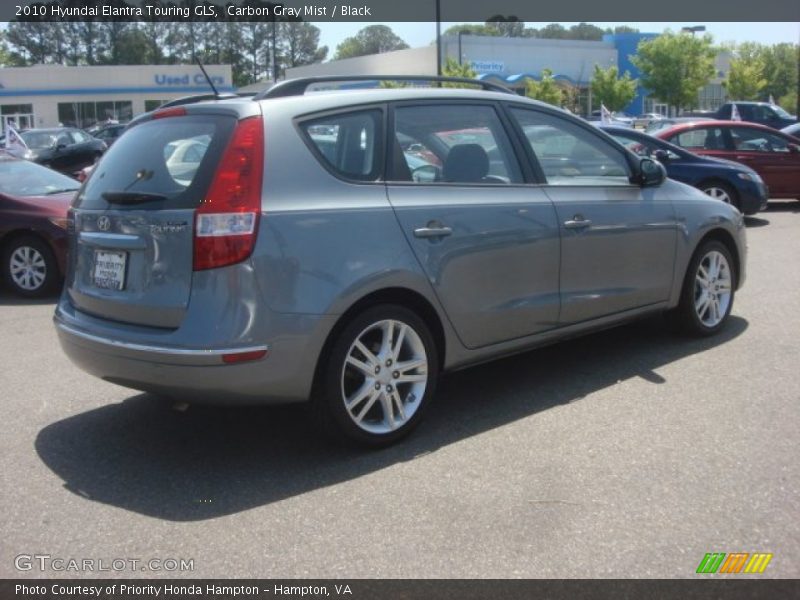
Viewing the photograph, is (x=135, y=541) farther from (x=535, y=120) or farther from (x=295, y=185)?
(x=535, y=120)

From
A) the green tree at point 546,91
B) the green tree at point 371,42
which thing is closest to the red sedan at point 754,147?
the green tree at point 546,91

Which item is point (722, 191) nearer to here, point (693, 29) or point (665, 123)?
point (665, 123)

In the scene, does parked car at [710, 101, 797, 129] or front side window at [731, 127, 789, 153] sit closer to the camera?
front side window at [731, 127, 789, 153]

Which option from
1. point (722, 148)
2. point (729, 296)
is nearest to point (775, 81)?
point (722, 148)

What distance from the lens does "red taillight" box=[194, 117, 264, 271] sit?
3.70 metres

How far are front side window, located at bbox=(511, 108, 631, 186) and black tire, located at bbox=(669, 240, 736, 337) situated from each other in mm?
940

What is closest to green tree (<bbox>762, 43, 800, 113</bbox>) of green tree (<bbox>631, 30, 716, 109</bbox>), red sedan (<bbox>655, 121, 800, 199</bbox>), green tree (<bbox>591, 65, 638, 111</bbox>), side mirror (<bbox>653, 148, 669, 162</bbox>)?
green tree (<bbox>631, 30, 716, 109</bbox>)

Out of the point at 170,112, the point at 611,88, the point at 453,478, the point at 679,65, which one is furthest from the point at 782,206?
the point at 679,65

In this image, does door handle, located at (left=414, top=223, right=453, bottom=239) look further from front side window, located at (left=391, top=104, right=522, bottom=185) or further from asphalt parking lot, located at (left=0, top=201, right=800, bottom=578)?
asphalt parking lot, located at (left=0, top=201, right=800, bottom=578)

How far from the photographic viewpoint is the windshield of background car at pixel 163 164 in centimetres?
385

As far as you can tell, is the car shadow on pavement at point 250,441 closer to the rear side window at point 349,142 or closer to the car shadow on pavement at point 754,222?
the rear side window at point 349,142

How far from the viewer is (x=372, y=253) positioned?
4035 millimetres

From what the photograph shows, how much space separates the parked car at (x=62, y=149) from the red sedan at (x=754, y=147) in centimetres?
1271

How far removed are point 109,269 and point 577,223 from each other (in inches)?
103
